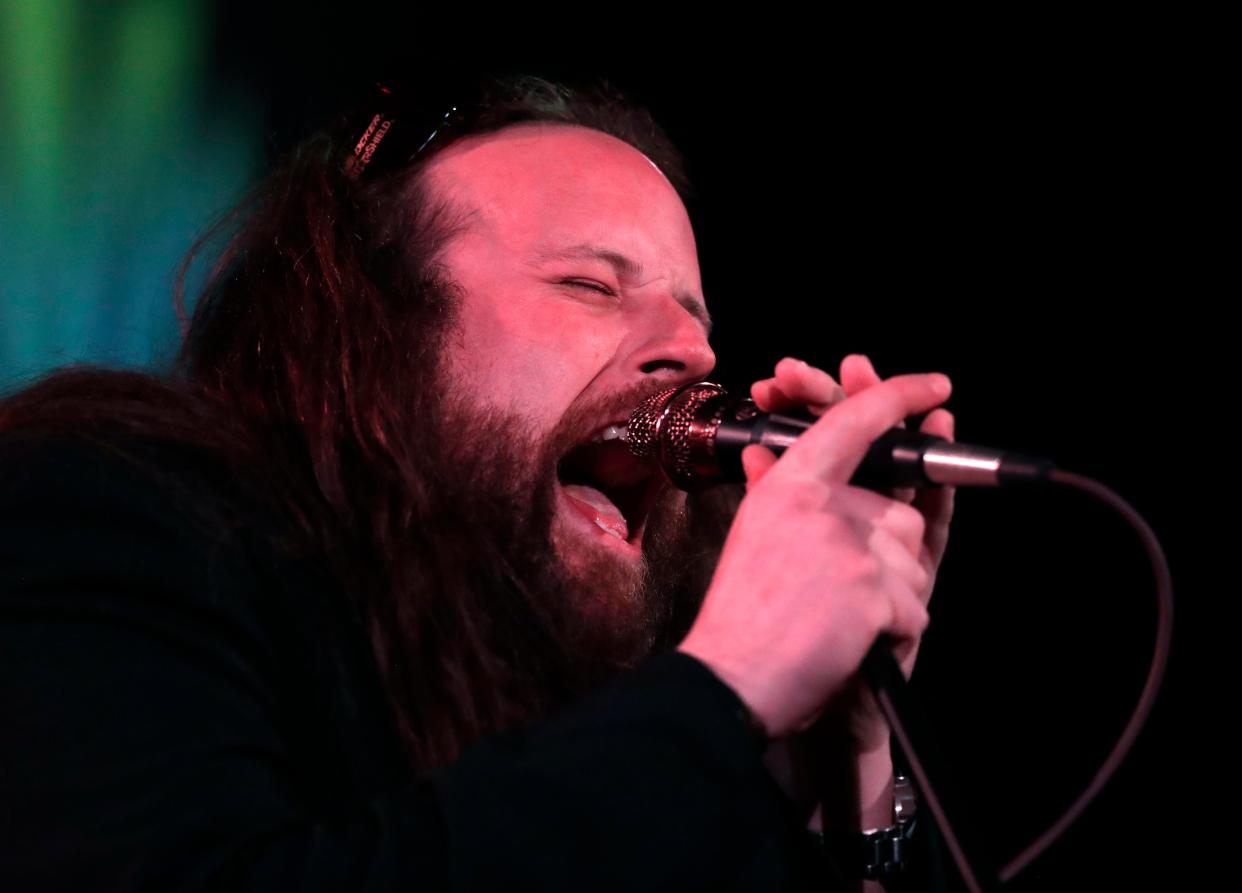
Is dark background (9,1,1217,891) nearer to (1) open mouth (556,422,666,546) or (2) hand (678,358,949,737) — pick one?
(1) open mouth (556,422,666,546)

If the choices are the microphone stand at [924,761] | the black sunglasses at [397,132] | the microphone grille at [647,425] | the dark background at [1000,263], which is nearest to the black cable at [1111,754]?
the microphone stand at [924,761]

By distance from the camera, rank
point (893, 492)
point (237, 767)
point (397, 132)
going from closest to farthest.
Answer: point (237, 767) < point (893, 492) < point (397, 132)

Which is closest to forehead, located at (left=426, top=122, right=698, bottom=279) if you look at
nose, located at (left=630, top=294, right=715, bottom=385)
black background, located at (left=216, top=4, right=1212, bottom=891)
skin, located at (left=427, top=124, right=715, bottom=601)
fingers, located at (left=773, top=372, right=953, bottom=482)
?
skin, located at (left=427, top=124, right=715, bottom=601)

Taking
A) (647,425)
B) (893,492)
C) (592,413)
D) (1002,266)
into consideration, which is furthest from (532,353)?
(1002,266)

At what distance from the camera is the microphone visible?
94 centimetres

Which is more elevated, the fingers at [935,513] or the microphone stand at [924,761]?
the fingers at [935,513]

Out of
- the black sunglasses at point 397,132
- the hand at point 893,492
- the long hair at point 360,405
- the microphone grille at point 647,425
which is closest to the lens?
the hand at point 893,492

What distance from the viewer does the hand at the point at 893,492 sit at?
111 centimetres

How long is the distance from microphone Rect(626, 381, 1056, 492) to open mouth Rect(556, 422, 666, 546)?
9cm

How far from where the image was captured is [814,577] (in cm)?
92

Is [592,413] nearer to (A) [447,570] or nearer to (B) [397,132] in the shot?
(A) [447,570]

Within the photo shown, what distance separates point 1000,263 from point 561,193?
130 cm

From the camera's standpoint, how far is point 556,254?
1.73 m

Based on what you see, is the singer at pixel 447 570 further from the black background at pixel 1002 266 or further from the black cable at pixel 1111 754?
the black background at pixel 1002 266
